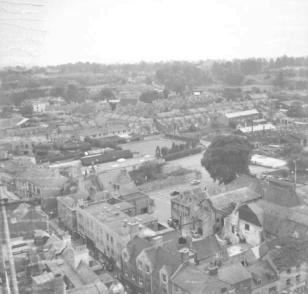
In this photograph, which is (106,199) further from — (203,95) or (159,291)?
(203,95)

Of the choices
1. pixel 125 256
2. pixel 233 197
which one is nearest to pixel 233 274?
pixel 125 256

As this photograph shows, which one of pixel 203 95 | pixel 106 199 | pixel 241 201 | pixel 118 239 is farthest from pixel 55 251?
pixel 203 95

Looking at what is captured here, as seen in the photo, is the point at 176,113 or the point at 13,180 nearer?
A: the point at 13,180

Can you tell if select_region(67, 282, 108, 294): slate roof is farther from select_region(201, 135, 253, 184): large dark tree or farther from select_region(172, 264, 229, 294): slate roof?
select_region(201, 135, 253, 184): large dark tree

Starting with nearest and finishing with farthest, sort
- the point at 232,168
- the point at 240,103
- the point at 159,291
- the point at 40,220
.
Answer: the point at 159,291
the point at 40,220
the point at 232,168
the point at 240,103

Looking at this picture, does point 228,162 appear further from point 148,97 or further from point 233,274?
point 148,97

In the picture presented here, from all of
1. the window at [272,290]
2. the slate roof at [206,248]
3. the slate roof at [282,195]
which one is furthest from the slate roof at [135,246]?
the slate roof at [282,195]

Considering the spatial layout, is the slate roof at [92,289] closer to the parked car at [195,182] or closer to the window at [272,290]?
the window at [272,290]

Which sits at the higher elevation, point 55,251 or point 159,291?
point 55,251

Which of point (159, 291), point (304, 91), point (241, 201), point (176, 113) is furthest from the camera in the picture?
point (304, 91)

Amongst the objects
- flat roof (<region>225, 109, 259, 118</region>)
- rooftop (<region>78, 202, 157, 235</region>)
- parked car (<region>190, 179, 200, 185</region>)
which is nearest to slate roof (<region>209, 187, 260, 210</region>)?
rooftop (<region>78, 202, 157, 235</region>)

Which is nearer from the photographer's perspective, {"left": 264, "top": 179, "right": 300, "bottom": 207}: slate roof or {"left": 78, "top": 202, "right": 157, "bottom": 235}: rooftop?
{"left": 78, "top": 202, "right": 157, "bottom": 235}: rooftop
